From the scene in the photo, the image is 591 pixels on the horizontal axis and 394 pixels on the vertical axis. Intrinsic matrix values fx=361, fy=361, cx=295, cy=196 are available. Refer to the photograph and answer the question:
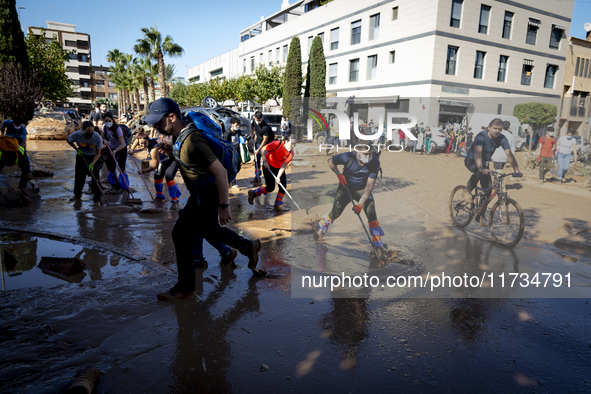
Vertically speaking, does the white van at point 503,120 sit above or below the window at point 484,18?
below

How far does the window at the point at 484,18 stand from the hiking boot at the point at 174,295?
89.9 ft

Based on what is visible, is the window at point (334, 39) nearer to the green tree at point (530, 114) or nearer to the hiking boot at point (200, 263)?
the green tree at point (530, 114)

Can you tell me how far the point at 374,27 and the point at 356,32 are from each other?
2.06 meters

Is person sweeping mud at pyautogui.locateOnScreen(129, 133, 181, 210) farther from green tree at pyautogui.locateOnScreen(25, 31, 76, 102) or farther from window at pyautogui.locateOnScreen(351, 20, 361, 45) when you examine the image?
green tree at pyautogui.locateOnScreen(25, 31, 76, 102)

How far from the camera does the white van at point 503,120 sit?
5.09m

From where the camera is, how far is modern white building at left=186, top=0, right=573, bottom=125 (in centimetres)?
2303

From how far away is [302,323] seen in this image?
315cm

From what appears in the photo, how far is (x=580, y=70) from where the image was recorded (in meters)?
31.3

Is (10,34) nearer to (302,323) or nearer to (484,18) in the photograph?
(302,323)

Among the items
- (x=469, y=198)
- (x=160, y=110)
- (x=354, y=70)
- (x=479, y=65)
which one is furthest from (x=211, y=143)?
(x=354, y=70)

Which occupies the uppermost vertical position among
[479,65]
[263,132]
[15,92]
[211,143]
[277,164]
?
[479,65]

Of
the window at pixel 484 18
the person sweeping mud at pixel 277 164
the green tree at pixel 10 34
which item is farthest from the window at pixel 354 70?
the person sweeping mud at pixel 277 164

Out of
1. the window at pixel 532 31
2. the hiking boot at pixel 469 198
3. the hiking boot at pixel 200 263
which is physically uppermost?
the window at pixel 532 31

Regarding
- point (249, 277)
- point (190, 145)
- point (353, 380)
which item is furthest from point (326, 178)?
point (353, 380)
